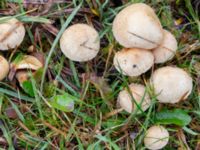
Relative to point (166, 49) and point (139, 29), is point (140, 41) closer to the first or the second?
point (139, 29)

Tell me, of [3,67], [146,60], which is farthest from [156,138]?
[3,67]

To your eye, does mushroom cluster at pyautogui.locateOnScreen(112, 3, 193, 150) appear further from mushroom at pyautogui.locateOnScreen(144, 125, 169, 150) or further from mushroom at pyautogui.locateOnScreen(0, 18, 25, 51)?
mushroom at pyautogui.locateOnScreen(0, 18, 25, 51)

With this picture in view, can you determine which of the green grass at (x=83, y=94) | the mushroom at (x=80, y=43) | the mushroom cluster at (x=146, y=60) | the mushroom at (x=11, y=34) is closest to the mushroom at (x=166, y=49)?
the mushroom cluster at (x=146, y=60)

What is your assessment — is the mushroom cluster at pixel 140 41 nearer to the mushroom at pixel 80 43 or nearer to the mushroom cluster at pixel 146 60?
the mushroom cluster at pixel 146 60

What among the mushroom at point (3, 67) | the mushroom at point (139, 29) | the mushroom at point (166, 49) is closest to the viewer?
the mushroom at point (139, 29)

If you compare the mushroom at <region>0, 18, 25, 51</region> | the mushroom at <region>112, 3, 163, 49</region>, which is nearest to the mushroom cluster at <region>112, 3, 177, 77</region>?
the mushroom at <region>112, 3, 163, 49</region>

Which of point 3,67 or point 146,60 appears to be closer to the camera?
point 146,60

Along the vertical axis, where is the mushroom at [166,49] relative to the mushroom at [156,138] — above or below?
above

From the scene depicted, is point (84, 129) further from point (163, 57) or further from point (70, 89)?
point (163, 57)
